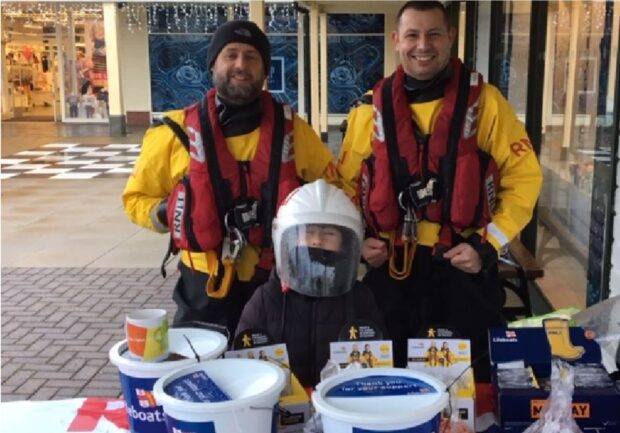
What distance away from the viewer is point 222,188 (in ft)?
8.79

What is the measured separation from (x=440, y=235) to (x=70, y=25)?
19.7m

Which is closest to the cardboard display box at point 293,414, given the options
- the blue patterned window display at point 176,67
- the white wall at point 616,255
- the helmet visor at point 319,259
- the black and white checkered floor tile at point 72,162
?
the helmet visor at point 319,259

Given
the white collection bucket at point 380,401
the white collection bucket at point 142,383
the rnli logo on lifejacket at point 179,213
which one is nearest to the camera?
the white collection bucket at point 380,401

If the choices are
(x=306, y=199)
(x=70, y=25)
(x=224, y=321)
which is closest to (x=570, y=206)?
(x=224, y=321)

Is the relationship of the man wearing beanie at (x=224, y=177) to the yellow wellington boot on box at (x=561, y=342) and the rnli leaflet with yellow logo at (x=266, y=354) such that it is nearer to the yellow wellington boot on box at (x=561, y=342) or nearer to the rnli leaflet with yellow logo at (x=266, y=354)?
the rnli leaflet with yellow logo at (x=266, y=354)

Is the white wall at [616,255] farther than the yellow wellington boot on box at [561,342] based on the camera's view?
Yes

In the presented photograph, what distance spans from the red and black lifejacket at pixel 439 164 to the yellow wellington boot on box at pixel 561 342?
0.67m

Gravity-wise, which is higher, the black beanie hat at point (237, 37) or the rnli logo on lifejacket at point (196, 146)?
the black beanie hat at point (237, 37)

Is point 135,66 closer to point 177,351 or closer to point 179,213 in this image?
point 179,213

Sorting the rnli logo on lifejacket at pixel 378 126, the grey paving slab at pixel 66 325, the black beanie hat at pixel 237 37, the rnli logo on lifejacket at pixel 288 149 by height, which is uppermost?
the black beanie hat at pixel 237 37

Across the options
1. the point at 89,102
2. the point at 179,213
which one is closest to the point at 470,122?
the point at 179,213

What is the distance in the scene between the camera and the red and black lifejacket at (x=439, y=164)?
2.58 meters

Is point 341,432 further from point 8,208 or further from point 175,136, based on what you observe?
point 8,208

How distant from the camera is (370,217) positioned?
8.80 feet
